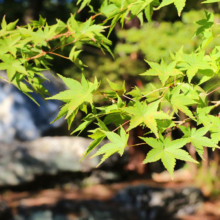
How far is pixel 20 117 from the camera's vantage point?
541 cm

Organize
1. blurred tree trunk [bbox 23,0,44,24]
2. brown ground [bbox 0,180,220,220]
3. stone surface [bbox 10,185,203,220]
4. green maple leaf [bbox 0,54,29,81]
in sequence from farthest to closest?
blurred tree trunk [bbox 23,0,44,24] → brown ground [bbox 0,180,220,220] → stone surface [bbox 10,185,203,220] → green maple leaf [bbox 0,54,29,81]

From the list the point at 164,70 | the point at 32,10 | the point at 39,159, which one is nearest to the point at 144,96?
the point at 164,70

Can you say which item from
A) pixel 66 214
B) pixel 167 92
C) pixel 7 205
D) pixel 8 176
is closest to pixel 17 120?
pixel 8 176

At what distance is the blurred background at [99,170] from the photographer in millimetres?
4613

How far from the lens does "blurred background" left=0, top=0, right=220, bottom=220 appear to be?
461 centimetres

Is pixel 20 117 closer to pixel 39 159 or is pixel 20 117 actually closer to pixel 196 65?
pixel 39 159

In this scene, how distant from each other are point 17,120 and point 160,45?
9.71ft

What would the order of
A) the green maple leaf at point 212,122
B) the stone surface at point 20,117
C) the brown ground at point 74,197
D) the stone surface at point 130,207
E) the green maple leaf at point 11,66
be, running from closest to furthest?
the green maple leaf at point 212,122
the green maple leaf at point 11,66
the stone surface at point 130,207
the brown ground at point 74,197
the stone surface at point 20,117

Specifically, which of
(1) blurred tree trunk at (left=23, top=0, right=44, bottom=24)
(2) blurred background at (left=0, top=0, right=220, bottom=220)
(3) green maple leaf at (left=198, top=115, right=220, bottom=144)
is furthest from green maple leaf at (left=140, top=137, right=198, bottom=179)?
(1) blurred tree trunk at (left=23, top=0, right=44, bottom=24)

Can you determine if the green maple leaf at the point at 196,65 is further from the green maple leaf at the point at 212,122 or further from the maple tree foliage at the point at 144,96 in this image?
the green maple leaf at the point at 212,122

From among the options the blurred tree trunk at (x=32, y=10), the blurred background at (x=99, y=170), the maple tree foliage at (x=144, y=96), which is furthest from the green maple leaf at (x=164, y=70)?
the blurred tree trunk at (x=32, y=10)

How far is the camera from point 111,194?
17.3ft

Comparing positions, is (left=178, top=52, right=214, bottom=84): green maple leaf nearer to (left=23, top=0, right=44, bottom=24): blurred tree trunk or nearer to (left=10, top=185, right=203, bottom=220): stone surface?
(left=10, top=185, right=203, bottom=220): stone surface

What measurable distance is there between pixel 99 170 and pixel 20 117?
6.07 feet
